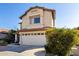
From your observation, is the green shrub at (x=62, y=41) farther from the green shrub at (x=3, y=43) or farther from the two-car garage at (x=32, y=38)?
Result: the green shrub at (x=3, y=43)

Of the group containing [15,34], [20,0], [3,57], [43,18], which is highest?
[20,0]

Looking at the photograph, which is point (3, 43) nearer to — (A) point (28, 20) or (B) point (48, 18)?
(A) point (28, 20)

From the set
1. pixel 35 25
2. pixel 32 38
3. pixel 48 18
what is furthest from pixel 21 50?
pixel 48 18

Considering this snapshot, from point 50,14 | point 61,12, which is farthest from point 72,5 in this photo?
point 50,14

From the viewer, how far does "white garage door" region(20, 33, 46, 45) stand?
387 inches

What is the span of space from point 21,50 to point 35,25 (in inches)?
54.6

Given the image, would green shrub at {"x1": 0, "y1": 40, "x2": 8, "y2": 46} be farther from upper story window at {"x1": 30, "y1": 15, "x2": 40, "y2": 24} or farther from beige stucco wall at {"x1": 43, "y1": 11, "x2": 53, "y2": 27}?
beige stucco wall at {"x1": 43, "y1": 11, "x2": 53, "y2": 27}

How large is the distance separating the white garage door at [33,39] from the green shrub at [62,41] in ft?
1.31

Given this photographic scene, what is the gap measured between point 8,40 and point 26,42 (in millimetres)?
752

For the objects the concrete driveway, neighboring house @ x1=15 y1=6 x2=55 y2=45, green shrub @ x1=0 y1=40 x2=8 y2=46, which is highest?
neighboring house @ x1=15 y1=6 x2=55 y2=45

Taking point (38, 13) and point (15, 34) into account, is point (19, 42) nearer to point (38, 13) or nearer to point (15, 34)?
point (15, 34)

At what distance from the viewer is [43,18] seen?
10.3 metres

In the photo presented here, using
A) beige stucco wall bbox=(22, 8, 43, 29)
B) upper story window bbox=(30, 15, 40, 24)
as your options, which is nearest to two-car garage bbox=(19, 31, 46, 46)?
beige stucco wall bbox=(22, 8, 43, 29)

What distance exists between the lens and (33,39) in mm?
10234
